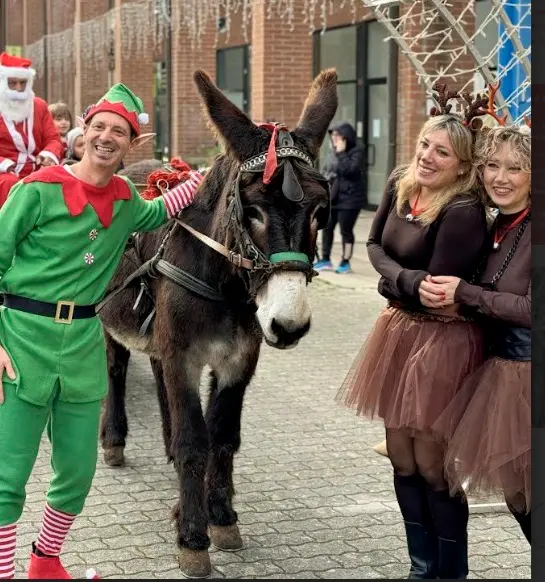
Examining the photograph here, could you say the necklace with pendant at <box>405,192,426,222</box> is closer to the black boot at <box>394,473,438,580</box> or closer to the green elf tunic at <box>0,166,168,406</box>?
the black boot at <box>394,473,438,580</box>

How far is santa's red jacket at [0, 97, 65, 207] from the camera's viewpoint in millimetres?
7387

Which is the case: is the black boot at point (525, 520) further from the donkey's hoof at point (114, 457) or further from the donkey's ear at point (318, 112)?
the donkey's hoof at point (114, 457)

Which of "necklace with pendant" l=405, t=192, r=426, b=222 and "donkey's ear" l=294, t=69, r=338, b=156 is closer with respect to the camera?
"necklace with pendant" l=405, t=192, r=426, b=222

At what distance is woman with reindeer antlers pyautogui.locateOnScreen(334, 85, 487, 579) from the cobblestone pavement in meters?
0.50

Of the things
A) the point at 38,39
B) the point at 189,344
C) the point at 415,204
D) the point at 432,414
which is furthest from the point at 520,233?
the point at 38,39

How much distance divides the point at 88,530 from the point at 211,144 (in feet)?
62.6

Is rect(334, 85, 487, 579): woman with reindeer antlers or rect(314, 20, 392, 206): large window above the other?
rect(314, 20, 392, 206): large window

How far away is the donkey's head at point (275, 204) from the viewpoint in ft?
12.6

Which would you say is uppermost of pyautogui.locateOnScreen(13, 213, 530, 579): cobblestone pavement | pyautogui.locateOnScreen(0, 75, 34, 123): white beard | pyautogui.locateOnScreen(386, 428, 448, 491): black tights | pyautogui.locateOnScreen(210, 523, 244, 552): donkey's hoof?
pyautogui.locateOnScreen(0, 75, 34, 123): white beard

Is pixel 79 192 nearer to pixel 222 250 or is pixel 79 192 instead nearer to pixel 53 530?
pixel 222 250

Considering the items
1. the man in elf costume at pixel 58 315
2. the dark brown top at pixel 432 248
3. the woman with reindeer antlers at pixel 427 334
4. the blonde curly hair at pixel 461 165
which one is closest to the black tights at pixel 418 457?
the woman with reindeer antlers at pixel 427 334

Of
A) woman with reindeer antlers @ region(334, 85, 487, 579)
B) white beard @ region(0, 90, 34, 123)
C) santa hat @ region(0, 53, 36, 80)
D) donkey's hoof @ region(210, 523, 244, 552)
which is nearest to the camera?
woman with reindeer antlers @ region(334, 85, 487, 579)

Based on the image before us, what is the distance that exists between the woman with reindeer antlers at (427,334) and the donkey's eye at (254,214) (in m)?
0.55

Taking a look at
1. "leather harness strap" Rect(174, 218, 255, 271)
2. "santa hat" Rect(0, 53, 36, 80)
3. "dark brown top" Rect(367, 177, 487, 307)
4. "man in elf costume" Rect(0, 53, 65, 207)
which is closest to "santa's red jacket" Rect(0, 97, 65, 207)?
"man in elf costume" Rect(0, 53, 65, 207)
